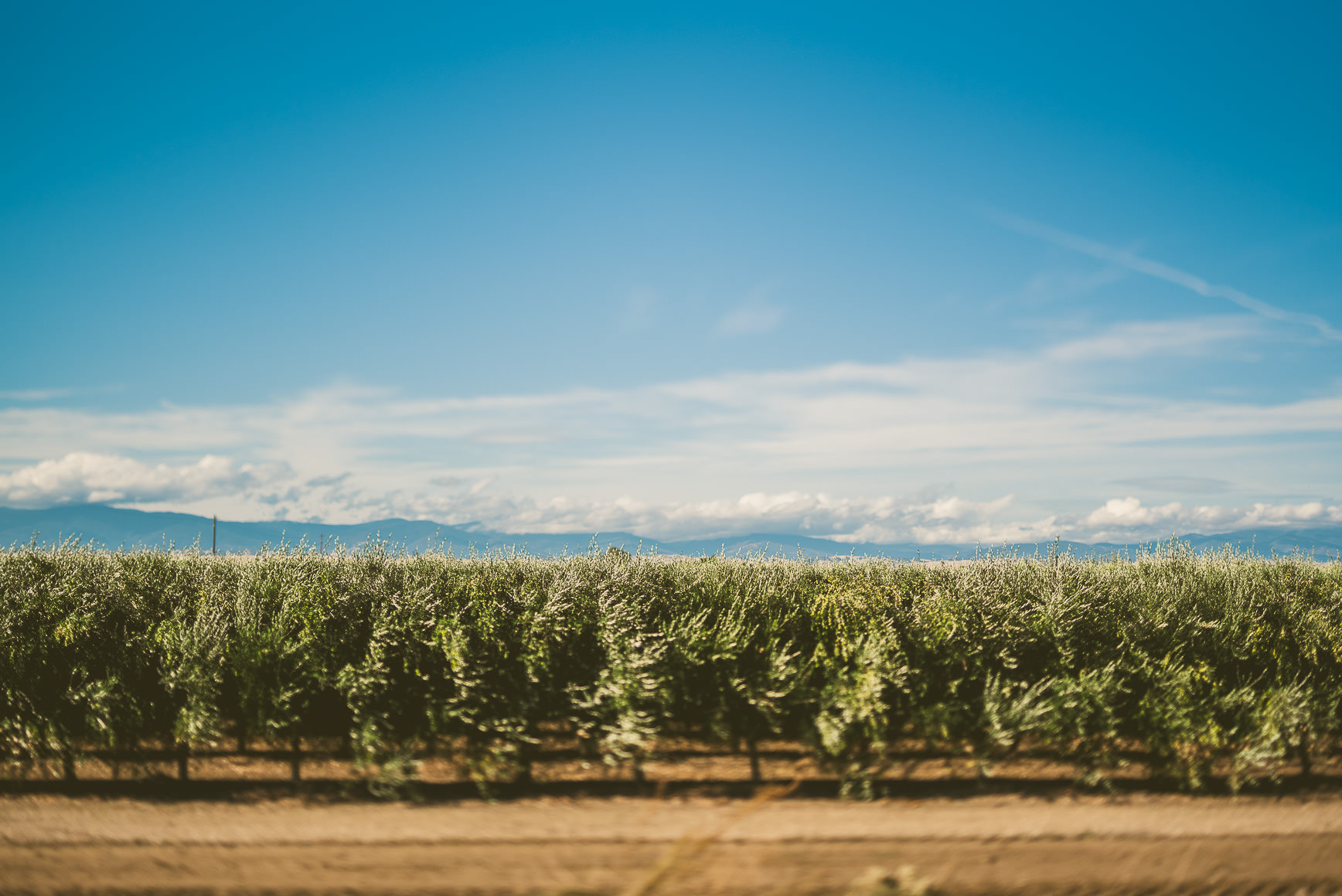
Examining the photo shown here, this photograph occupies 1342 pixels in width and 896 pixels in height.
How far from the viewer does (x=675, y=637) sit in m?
7.92

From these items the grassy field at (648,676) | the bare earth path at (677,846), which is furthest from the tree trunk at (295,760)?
the bare earth path at (677,846)

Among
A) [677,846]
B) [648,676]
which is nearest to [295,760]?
[648,676]

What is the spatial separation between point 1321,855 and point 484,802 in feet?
22.7

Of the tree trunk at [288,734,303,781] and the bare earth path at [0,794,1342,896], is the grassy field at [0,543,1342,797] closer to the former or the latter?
the tree trunk at [288,734,303,781]

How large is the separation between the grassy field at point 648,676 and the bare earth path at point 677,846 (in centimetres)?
47

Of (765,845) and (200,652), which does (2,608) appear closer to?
(200,652)

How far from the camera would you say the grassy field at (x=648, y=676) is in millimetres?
7086

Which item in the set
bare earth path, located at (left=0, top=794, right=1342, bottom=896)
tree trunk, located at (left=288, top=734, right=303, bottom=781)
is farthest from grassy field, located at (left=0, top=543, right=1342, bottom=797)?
bare earth path, located at (left=0, top=794, right=1342, bottom=896)

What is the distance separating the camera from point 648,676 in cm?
732

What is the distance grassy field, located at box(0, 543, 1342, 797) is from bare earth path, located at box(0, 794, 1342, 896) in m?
0.47

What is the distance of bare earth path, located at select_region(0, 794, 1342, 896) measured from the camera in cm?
538

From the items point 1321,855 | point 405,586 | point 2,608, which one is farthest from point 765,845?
point 2,608

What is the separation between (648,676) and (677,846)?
1.77 meters

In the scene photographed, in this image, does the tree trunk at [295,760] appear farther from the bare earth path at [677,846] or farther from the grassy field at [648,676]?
the bare earth path at [677,846]
